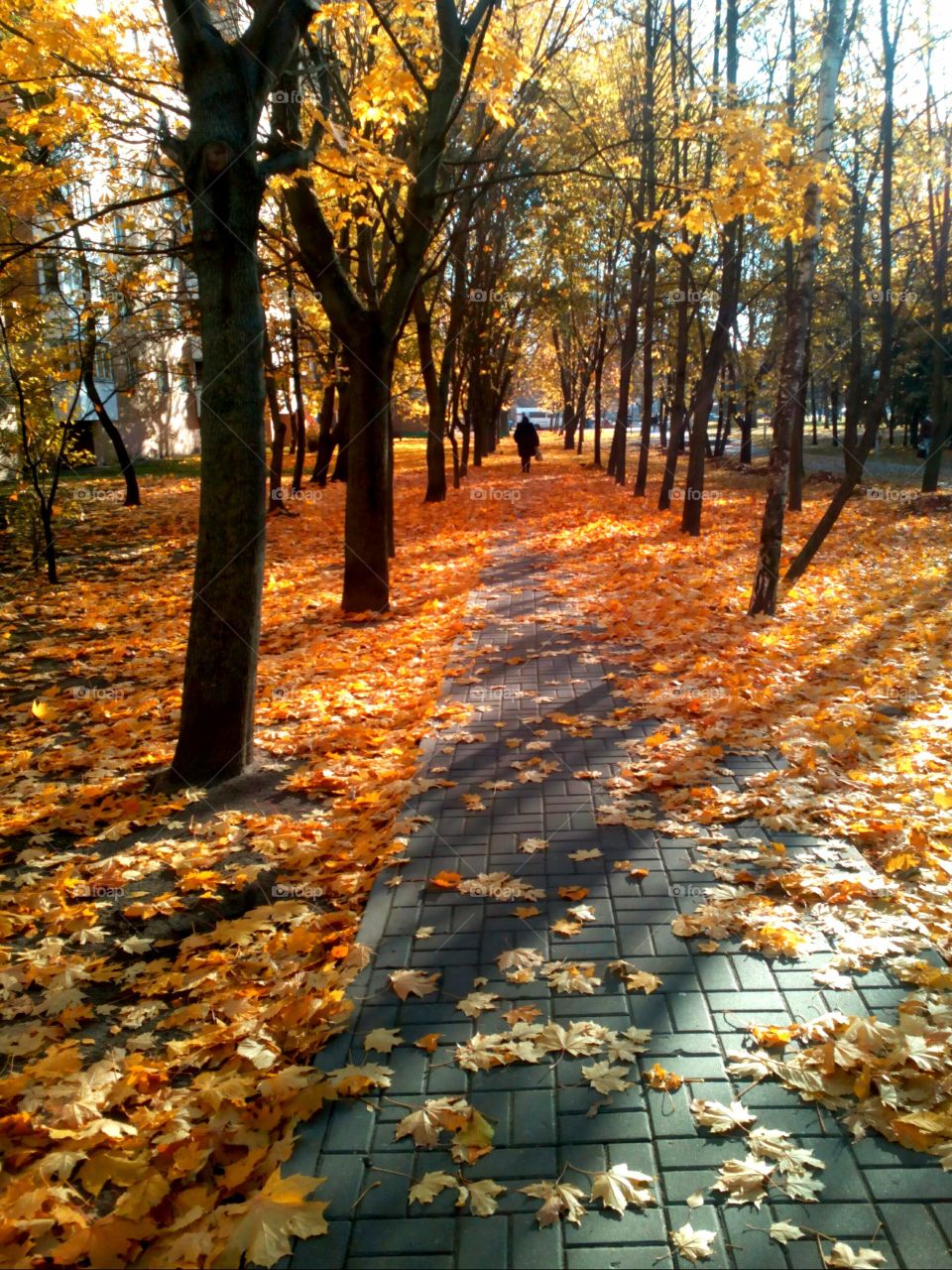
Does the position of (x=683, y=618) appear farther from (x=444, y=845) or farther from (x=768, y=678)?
(x=444, y=845)

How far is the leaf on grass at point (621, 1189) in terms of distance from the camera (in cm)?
262

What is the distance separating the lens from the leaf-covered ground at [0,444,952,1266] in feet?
9.37

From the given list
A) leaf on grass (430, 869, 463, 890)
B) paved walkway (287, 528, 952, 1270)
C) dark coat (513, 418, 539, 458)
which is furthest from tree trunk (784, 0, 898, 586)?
dark coat (513, 418, 539, 458)

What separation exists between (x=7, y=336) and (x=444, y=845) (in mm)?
10588

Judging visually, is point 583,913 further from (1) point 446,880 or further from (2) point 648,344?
(2) point 648,344

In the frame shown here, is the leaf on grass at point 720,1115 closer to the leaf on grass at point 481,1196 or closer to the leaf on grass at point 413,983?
the leaf on grass at point 481,1196

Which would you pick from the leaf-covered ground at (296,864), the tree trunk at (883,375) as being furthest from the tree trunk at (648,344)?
the leaf-covered ground at (296,864)

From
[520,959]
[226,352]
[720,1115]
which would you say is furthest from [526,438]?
[720,1115]

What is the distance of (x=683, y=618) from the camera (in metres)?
9.57

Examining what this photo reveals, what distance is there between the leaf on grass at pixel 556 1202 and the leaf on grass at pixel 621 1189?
5cm

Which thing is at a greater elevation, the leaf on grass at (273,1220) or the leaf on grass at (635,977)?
the leaf on grass at (635,977)

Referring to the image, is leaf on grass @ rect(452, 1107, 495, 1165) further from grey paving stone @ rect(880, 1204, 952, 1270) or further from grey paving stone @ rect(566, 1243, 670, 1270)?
grey paving stone @ rect(880, 1204, 952, 1270)

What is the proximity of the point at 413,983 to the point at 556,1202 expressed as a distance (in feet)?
3.87

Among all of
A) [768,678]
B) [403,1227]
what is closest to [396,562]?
[768,678]
